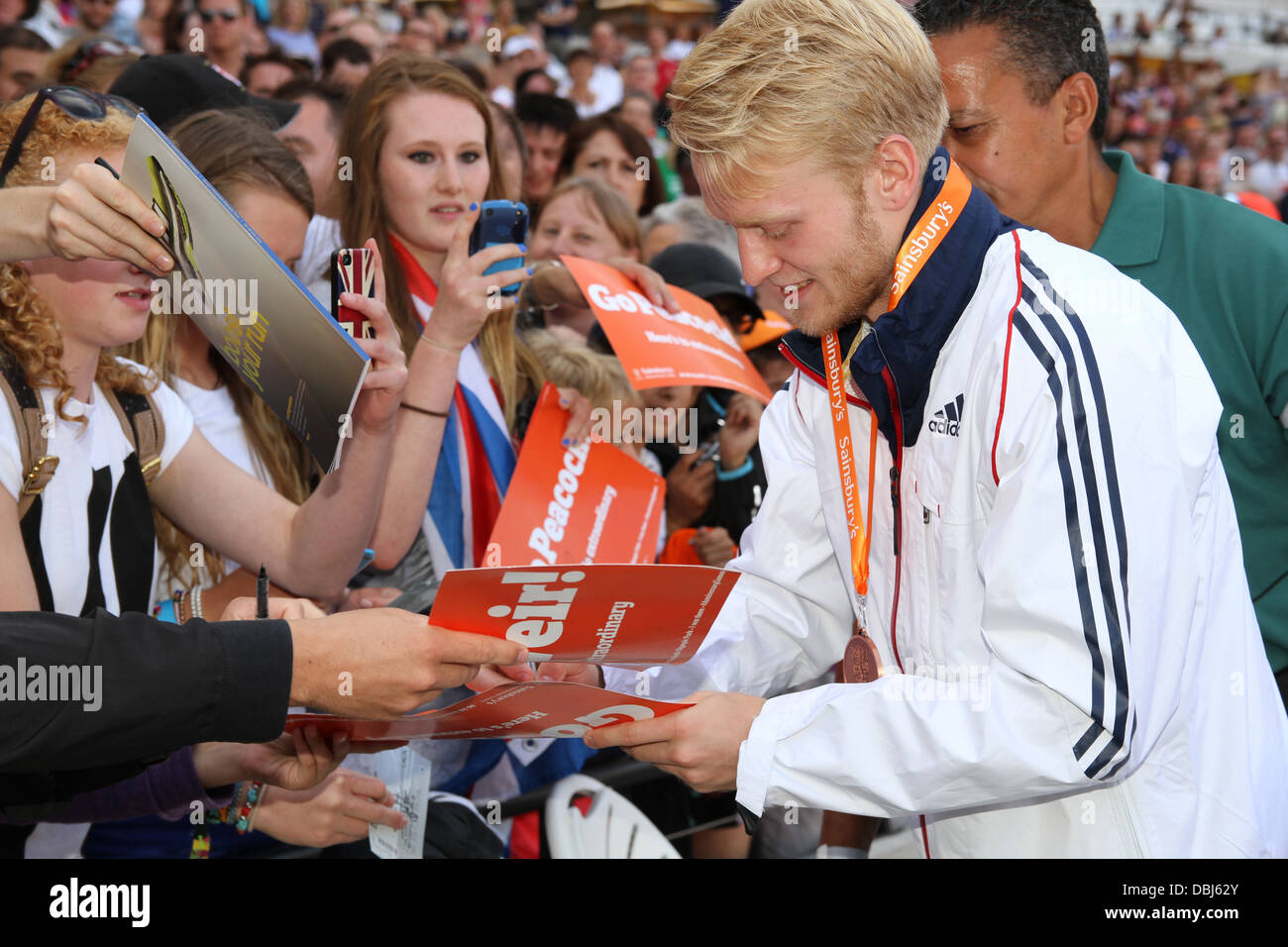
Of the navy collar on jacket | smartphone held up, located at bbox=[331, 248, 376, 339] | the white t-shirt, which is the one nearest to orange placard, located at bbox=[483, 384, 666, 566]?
smartphone held up, located at bbox=[331, 248, 376, 339]

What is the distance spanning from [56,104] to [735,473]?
2027 millimetres

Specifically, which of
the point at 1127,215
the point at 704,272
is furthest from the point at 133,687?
the point at 704,272

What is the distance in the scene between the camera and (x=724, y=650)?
2291mm

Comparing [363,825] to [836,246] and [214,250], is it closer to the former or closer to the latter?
[214,250]

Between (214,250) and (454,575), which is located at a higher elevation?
(214,250)

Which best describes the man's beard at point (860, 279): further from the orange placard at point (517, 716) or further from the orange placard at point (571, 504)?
the orange placard at point (571, 504)

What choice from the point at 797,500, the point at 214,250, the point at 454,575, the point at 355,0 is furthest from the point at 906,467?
the point at 355,0

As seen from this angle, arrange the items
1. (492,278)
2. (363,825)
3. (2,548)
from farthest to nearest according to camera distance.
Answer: (492,278), (363,825), (2,548)

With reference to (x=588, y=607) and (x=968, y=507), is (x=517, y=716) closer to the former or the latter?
(x=588, y=607)

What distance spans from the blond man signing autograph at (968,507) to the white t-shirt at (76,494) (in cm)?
98

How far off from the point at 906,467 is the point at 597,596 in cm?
54

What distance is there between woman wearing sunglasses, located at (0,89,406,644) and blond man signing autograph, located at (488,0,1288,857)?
2.91 feet

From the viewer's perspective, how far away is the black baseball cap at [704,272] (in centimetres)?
384

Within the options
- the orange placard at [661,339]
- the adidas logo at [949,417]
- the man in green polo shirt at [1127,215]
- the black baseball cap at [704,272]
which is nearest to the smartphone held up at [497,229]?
the orange placard at [661,339]
